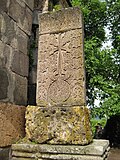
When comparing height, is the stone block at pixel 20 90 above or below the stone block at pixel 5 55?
below

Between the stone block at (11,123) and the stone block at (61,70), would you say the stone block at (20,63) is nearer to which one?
the stone block at (61,70)

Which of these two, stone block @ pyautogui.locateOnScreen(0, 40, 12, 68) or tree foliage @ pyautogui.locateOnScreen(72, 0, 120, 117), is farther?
tree foliage @ pyautogui.locateOnScreen(72, 0, 120, 117)

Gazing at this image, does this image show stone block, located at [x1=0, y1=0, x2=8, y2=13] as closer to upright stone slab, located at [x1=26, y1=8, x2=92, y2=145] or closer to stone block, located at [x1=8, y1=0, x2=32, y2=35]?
stone block, located at [x1=8, y1=0, x2=32, y2=35]

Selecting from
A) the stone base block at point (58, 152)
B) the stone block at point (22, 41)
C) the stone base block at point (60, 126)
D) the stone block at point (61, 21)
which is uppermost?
the stone block at point (61, 21)

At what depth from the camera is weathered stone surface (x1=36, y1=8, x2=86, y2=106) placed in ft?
6.59

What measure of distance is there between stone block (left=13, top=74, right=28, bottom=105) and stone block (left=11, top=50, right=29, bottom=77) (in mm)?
60

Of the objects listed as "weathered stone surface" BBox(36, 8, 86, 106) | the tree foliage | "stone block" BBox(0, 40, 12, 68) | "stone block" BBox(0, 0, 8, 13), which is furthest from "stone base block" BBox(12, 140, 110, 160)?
the tree foliage

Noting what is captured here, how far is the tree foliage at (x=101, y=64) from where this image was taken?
789 centimetres

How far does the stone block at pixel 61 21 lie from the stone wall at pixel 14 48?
254 millimetres

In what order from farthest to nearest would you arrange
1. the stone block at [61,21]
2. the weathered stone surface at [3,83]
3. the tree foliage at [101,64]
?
the tree foliage at [101,64]
the stone block at [61,21]
the weathered stone surface at [3,83]

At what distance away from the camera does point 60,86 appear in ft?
6.74

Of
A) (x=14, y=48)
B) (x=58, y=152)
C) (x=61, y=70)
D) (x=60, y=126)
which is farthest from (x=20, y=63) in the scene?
(x=58, y=152)

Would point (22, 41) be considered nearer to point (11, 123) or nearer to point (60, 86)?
point (60, 86)

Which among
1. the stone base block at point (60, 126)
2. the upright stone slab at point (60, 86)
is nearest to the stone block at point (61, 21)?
the upright stone slab at point (60, 86)
